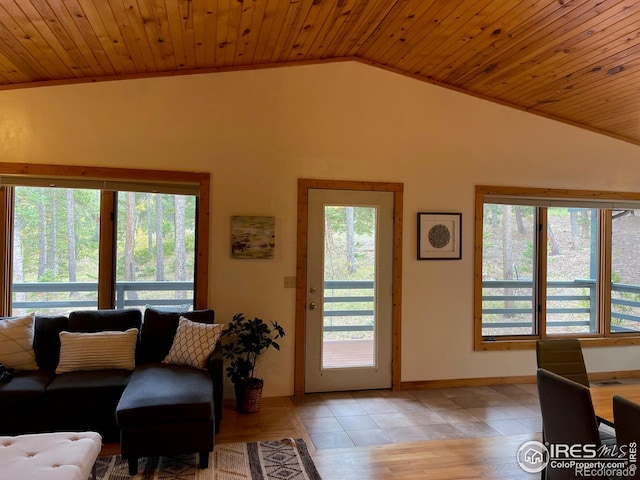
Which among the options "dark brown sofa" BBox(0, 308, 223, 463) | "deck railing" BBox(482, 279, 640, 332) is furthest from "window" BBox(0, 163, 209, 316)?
"deck railing" BBox(482, 279, 640, 332)

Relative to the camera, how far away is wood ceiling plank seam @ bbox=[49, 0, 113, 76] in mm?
2748

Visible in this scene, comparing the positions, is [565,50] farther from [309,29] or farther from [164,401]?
[164,401]

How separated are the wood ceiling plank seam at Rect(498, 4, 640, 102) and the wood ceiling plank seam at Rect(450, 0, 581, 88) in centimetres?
33

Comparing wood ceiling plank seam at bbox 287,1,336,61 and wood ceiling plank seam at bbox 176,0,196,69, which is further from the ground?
wood ceiling plank seam at bbox 287,1,336,61

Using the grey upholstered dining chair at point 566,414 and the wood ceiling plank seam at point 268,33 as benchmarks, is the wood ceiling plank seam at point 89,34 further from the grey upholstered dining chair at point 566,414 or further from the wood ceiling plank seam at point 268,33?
the grey upholstered dining chair at point 566,414

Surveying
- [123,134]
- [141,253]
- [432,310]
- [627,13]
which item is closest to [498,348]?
[432,310]

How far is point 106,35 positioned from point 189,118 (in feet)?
3.43

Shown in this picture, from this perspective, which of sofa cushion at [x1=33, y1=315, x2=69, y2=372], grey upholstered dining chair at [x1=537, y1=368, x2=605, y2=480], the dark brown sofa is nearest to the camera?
grey upholstered dining chair at [x1=537, y1=368, x2=605, y2=480]

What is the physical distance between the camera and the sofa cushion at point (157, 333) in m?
3.70

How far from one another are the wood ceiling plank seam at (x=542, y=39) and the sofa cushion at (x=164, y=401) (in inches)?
144

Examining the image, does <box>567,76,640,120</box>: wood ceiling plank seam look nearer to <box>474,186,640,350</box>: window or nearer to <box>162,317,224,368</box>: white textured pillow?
<box>474,186,640,350</box>: window

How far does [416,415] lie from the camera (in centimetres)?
382

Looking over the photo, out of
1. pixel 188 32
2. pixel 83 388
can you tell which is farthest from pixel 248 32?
pixel 83 388

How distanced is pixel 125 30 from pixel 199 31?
1.73 feet
